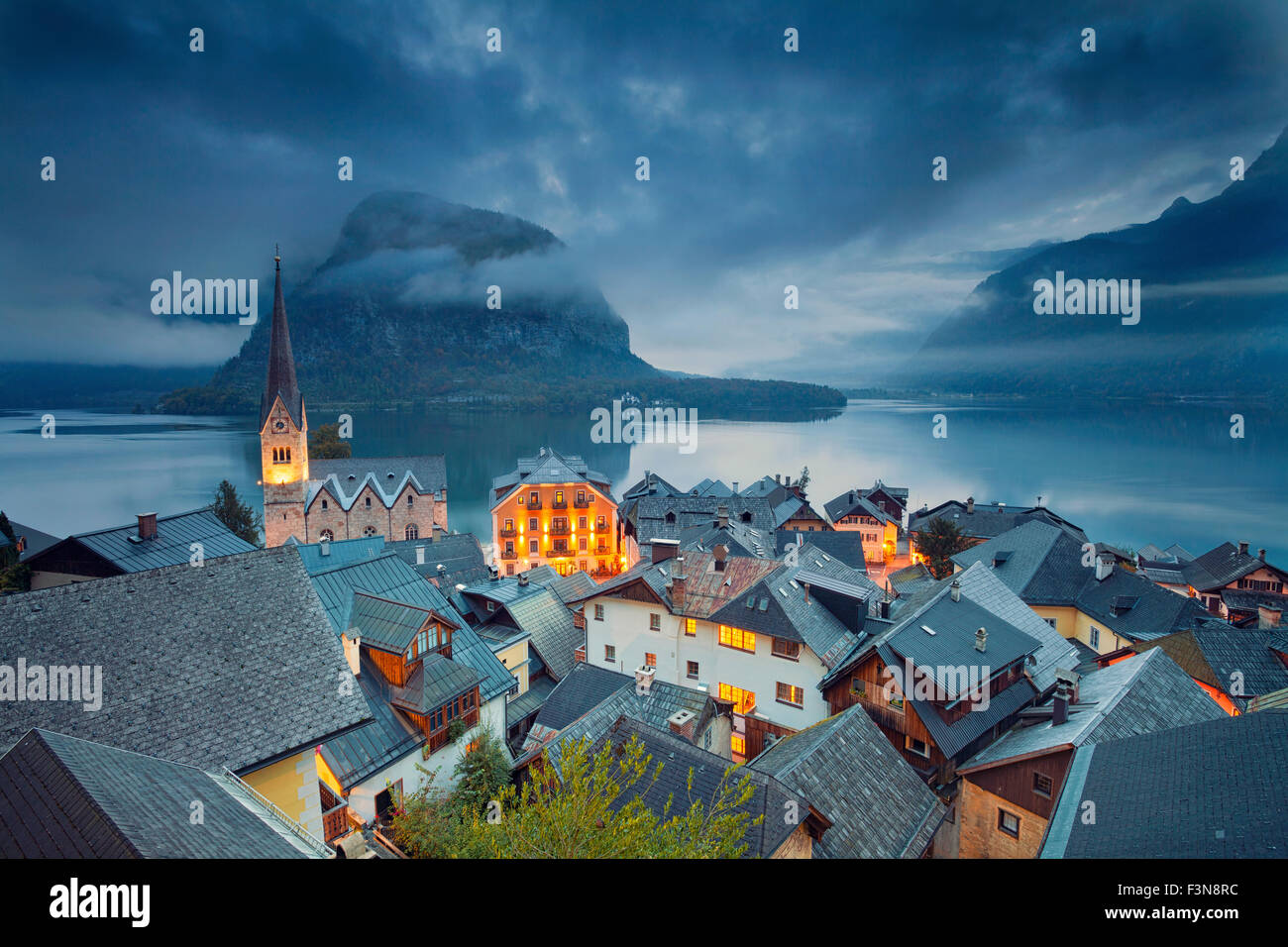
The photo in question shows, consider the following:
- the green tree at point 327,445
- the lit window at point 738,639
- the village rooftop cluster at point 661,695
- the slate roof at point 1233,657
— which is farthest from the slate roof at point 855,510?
the green tree at point 327,445

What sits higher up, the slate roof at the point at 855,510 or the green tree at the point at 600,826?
A: the green tree at the point at 600,826

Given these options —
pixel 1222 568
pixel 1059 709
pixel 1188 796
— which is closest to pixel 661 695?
pixel 1059 709

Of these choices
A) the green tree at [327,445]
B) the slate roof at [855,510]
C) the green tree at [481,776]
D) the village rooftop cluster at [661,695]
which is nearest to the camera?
the village rooftop cluster at [661,695]

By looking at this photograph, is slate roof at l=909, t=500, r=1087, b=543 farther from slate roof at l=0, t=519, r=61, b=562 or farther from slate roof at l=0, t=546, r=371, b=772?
slate roof at l=0, t=519, r=61, b=562

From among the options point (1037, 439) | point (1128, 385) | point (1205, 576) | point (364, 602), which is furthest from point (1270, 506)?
point (1128, 385)

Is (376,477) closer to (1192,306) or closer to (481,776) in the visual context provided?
(481,776)

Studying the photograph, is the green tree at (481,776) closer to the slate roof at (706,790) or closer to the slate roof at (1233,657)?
the slate roof at (706,790)

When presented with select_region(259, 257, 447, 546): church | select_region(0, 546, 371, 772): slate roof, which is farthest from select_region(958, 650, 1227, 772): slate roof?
select_region(259, 257, 447, 546): church
